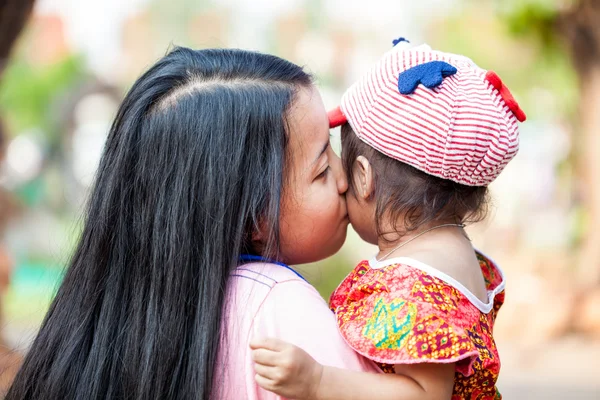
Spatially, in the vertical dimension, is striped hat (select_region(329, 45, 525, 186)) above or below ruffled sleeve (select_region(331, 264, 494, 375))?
above

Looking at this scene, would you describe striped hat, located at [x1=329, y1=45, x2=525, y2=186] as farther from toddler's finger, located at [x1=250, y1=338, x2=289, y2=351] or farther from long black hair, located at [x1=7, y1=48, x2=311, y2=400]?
toddler's finger, located at [x1=250, y1=338, x2=289, y2=351]

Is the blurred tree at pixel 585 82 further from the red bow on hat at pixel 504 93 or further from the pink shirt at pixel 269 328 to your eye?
the pink shirt at pixel 269 328

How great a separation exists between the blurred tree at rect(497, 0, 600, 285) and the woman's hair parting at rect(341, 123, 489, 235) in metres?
6.94

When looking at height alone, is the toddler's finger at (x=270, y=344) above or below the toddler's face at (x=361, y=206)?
below

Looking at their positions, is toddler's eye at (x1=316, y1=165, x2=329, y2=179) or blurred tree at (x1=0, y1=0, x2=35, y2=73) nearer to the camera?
toddler's eye at (x1=316, y1=165, x2=329, y2=179)

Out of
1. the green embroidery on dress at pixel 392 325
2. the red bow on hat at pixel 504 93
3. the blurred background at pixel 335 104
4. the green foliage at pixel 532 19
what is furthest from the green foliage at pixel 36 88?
the green embroidery on dress at pixel 392 325

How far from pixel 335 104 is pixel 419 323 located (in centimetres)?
387

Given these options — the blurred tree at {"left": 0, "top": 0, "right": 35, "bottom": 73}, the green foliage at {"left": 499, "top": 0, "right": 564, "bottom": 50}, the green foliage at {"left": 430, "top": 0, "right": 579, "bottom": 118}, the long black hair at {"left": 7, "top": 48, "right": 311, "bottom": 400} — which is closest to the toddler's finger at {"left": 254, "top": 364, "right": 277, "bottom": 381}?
the long black hair at {"left": 7, "top": 48, "right": 311, "bottom": 400}

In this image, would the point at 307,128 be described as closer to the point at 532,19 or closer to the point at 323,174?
the point at 323,174

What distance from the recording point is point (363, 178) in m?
1.81

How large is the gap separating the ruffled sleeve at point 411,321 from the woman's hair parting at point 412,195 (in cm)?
17

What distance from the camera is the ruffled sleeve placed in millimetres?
1511

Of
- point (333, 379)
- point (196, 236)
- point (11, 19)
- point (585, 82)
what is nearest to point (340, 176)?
point (196, 236)

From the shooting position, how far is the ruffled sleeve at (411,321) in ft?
4.96
